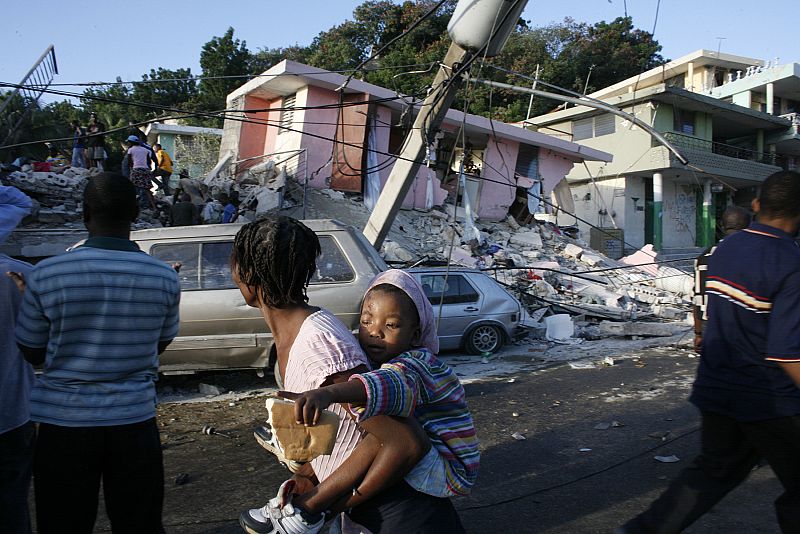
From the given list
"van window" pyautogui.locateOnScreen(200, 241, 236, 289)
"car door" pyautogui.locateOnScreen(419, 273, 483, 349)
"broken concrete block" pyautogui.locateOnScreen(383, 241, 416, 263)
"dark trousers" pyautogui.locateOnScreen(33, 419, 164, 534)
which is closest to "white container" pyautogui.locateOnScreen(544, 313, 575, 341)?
"car door" pyautogui.locateOnScreen(419, 273, 483, 349)

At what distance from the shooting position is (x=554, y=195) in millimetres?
20781

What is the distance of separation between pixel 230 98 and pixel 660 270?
13.7 meters

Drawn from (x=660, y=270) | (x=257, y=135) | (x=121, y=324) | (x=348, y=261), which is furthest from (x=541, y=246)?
(x=121, y=324)

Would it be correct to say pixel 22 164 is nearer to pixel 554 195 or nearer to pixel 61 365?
pixel 61 365

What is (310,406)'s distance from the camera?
133 centimetres

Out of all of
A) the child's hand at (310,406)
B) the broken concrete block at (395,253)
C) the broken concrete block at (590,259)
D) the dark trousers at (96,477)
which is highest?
the broken concrete block at (590,259)

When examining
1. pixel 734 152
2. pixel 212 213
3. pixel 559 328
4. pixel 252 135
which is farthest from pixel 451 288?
pixel 734 152

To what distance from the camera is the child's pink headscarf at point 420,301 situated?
1.71 m

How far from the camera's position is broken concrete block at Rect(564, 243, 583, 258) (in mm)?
16859

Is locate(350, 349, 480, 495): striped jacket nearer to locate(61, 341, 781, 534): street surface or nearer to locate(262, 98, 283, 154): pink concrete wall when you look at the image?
locate(61, 341, 781, 534): street surface

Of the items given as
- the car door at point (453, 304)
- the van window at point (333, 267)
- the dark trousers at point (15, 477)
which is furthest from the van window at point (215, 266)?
the dark trousers at point (15, 477)

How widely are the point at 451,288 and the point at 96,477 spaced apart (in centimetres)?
723

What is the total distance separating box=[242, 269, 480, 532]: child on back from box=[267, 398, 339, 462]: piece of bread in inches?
2.1

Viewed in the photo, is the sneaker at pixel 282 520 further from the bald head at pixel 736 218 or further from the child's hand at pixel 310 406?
the bald head at pixel 736 218
